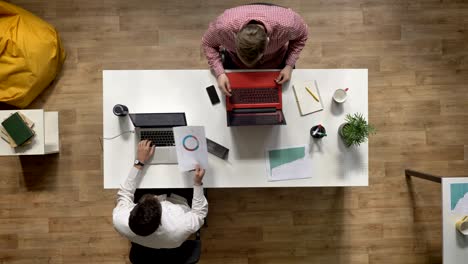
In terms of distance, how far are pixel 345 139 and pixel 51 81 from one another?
6.91 feet

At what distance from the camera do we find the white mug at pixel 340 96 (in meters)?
1.91

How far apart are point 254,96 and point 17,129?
1453mm

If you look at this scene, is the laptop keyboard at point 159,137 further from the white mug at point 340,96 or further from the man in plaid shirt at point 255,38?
the white mug at point 340,96

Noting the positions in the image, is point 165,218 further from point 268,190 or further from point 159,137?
point 268,190

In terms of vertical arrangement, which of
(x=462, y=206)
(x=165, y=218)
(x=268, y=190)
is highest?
(x=165, y=218)

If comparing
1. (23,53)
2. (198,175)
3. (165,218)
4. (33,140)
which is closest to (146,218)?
(165,218)

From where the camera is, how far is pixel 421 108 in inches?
104

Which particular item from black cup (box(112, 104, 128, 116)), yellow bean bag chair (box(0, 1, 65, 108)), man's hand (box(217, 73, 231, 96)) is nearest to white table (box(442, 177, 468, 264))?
man's hand (box(217, 73, 231, 96))

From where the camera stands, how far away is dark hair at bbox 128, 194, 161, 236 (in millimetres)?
1592

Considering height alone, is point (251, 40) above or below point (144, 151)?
above

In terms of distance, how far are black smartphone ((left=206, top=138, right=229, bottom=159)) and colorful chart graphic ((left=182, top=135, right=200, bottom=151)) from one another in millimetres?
117

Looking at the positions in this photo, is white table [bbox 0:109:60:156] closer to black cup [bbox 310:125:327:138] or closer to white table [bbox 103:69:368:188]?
white table [bbox 103:69:368:188]

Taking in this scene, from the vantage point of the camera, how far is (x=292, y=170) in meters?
1.92

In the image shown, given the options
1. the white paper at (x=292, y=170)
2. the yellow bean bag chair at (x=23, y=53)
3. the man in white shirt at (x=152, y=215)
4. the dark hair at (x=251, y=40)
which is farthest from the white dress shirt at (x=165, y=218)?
the yellow bean bag chair at (x=23, y=53)
